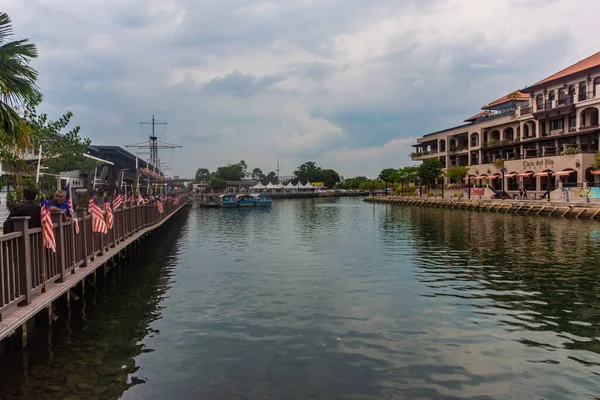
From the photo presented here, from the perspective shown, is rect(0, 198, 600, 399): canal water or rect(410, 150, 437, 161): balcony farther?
rect(410, 150, 437, 161): balcony

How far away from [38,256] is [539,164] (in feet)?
211

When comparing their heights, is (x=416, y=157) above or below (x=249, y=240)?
above

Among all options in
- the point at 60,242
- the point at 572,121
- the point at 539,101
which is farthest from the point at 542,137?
the point at 60,242

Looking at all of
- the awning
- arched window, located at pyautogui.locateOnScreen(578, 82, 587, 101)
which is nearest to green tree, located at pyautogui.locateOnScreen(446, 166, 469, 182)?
the awning

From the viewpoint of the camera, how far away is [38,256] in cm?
881

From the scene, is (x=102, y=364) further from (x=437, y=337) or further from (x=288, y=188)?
(x=288, y=188)

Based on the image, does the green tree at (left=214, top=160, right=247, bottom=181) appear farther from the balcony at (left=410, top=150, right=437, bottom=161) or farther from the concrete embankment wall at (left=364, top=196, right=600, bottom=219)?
the concrete embankment wall at (left=364, top=196, right=600, bottom=219)

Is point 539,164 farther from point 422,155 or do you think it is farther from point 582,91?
point 422,155

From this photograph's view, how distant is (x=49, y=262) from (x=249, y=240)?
20.2 m

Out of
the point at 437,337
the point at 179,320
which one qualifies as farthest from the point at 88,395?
the point at 437,337

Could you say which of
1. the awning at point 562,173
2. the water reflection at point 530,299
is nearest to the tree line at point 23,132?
the water reflection at point 530,299

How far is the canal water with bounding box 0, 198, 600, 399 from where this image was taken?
7629mm

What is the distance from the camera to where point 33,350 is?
29.2 feet

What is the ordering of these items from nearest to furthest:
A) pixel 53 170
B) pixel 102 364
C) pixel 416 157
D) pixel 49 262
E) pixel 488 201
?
pixel 102 364, pixel 49 262, pixel 53 170, pixel 488 201, pixel 416 157
